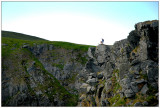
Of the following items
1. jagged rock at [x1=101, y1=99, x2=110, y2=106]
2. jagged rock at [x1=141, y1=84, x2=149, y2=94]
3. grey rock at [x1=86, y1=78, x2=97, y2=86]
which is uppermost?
jagged rock at [x1=141, y1=84, x2=149, y2=94]

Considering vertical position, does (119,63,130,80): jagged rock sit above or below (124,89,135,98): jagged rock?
above

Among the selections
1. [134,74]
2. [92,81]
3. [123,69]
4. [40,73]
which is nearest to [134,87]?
[134,74]

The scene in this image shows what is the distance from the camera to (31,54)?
253 ft

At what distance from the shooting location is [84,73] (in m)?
45.9

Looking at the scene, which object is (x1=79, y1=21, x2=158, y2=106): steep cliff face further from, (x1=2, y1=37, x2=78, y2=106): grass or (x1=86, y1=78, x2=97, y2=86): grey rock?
(x1=2, y1=37, x2=78, y2=106): grass

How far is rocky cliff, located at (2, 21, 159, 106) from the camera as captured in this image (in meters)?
24.2

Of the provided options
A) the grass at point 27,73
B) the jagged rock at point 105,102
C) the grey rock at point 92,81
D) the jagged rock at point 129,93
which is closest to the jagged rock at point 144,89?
the jagged rock at point 129,93

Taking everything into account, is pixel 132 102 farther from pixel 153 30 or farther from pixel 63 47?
pixel 63 47

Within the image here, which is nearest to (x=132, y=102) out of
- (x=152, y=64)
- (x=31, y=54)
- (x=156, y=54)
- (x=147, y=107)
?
(x=147, y=107)

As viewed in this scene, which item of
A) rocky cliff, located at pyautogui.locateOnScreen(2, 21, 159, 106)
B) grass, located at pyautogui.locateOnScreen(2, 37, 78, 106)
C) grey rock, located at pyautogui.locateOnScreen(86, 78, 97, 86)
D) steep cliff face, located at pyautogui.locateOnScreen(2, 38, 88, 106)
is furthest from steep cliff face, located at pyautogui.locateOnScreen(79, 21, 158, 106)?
steep cliff face, located at pyautogui.locateOnScreen(2, 38, 88, 106)

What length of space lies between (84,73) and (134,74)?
22.3m

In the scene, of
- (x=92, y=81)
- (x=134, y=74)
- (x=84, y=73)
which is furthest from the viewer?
(x=84, y=73)

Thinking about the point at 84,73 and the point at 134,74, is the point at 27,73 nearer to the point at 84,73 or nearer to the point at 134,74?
the point at 84,73

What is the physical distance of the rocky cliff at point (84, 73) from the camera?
24.2 metres
